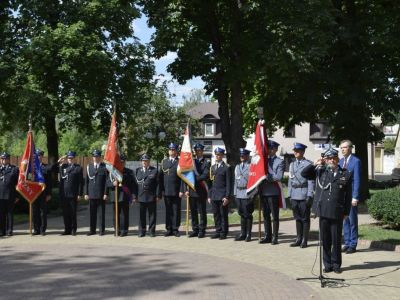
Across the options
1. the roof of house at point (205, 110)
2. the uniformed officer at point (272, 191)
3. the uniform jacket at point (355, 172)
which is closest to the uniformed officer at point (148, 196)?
the uniformed officer at point (272, 191)

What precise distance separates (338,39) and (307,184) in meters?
11.2

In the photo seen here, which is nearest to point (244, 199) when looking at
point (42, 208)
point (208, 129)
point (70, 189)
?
point (70, 189)

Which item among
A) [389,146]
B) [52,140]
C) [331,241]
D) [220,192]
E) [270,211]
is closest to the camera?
[331,241]

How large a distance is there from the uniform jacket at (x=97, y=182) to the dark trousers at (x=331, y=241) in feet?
20.6

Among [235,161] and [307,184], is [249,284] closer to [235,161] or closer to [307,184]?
[307,184]

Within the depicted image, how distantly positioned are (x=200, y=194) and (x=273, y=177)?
2.00m

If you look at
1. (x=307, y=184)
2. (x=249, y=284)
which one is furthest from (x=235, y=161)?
(x=249, y=284)

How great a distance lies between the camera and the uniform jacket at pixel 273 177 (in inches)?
491

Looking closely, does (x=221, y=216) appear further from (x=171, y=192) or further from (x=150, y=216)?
(x=150, y=216)

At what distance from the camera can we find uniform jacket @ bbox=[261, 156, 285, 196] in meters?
12.5

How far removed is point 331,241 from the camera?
9492 millimetres

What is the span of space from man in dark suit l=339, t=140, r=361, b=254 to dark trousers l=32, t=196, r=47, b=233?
7.34 m

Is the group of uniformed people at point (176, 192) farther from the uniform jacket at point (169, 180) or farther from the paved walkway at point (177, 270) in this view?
the paved walkway at point (177, 270)

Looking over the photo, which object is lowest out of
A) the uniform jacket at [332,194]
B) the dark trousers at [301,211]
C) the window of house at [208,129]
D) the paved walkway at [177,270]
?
the paved walkway at [177,270]
